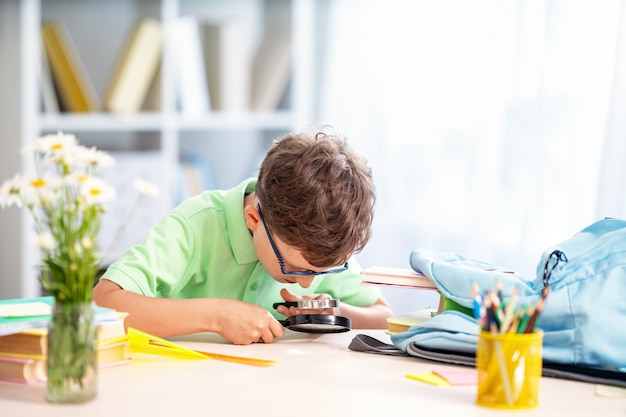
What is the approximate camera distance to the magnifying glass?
5.16 feet

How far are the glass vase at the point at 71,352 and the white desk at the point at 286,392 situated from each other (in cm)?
2

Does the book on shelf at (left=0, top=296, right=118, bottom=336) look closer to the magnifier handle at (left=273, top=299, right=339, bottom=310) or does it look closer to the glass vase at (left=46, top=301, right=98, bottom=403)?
the glass vase at (left=46, top=301, right=98, bottom=403)

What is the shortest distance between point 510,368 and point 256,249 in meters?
0.72

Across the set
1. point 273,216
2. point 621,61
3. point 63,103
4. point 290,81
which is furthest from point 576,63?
point 63,103

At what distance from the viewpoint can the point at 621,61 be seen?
2.08 m

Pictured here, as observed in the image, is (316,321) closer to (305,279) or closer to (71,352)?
(305,279)

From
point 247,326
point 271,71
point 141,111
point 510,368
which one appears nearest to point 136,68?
point 141,111

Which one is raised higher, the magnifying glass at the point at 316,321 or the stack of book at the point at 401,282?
the stack of book at the point at 401,282

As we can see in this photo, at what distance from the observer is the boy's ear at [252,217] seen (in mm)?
1702

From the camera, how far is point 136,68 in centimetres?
336

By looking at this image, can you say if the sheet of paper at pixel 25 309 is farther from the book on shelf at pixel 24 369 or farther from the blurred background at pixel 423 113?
the blurred background at pixel 423 113

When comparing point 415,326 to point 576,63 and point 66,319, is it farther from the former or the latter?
point 576,63

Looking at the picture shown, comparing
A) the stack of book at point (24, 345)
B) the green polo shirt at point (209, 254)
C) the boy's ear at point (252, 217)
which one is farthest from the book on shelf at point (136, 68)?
the stack of book at point (24, 345)

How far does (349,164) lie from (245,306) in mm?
328
